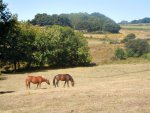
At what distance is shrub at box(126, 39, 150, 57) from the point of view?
92.7m

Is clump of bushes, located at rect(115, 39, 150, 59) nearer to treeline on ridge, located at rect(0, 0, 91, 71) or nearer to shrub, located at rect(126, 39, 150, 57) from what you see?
shrub, located at rect(126, 39, 150, 57)

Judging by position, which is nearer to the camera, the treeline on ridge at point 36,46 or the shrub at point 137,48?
the treeline on ridge at point 36,46

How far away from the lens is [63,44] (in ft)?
245

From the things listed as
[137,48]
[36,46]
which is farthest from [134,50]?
[36,46]

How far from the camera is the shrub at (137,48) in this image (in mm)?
92669

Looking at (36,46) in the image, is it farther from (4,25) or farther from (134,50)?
(134,50)

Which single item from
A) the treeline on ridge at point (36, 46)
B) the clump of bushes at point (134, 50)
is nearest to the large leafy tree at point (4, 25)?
the treeline on ridge at point (36, 46)

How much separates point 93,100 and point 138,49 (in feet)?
233

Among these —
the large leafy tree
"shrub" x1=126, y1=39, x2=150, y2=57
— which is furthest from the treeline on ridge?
"shrub" x1=126, y1=39, x2=150, y2=57

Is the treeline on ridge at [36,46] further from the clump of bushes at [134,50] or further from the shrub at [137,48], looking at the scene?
the shrub at [137,48]

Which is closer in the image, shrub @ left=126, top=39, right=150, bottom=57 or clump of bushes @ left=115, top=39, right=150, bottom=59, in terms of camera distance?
clump of bushes @ left=115, top=39, right=150, bottom=59

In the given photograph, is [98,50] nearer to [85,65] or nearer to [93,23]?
[85,65]

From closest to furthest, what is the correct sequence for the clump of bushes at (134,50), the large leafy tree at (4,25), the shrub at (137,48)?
the large leafy tree at (4,25) → the clump of bushes at (134,50) → the shrub at (137,48)

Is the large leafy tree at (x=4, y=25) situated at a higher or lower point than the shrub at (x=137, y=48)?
higher
